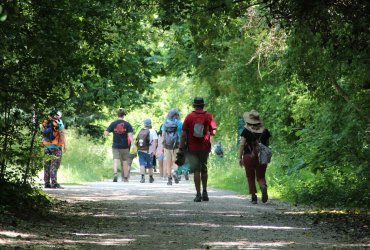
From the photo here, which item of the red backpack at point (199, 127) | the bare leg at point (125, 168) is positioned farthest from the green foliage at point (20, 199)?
the bare leg at point (125, 168)

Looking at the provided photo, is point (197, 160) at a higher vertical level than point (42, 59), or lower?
lower

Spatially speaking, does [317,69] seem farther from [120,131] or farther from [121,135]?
[121,135]

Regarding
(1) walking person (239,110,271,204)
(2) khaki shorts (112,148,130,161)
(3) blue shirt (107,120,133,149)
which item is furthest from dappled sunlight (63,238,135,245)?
(2) khaki shorts (112,148,130,161)

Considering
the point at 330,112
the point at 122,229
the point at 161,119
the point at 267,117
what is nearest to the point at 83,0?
the point at 122,229

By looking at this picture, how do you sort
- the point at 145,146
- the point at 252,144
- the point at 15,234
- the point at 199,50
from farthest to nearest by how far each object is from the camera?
1. the point at 145,146
2. the point at 199,50
3. the point at 252,144
4. the point at 15,234

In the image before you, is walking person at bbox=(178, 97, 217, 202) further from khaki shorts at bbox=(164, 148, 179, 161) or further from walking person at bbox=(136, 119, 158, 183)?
walking person at bbox=(136, 119, 158, 183)

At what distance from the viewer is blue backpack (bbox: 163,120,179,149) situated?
957 inches

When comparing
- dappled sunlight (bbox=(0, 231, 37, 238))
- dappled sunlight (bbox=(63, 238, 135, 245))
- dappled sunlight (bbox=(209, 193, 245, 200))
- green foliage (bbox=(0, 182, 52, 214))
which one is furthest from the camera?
dappled sunlight (bbox=(209, 193, 245, 200))

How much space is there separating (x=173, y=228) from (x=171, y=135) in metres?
13.5

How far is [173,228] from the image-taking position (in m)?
11.1

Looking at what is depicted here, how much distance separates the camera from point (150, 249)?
29.1 feet

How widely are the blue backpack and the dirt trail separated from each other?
8012 mm

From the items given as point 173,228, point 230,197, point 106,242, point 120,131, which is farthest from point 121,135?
point 106,242

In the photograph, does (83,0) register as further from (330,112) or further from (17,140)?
(330,112)
